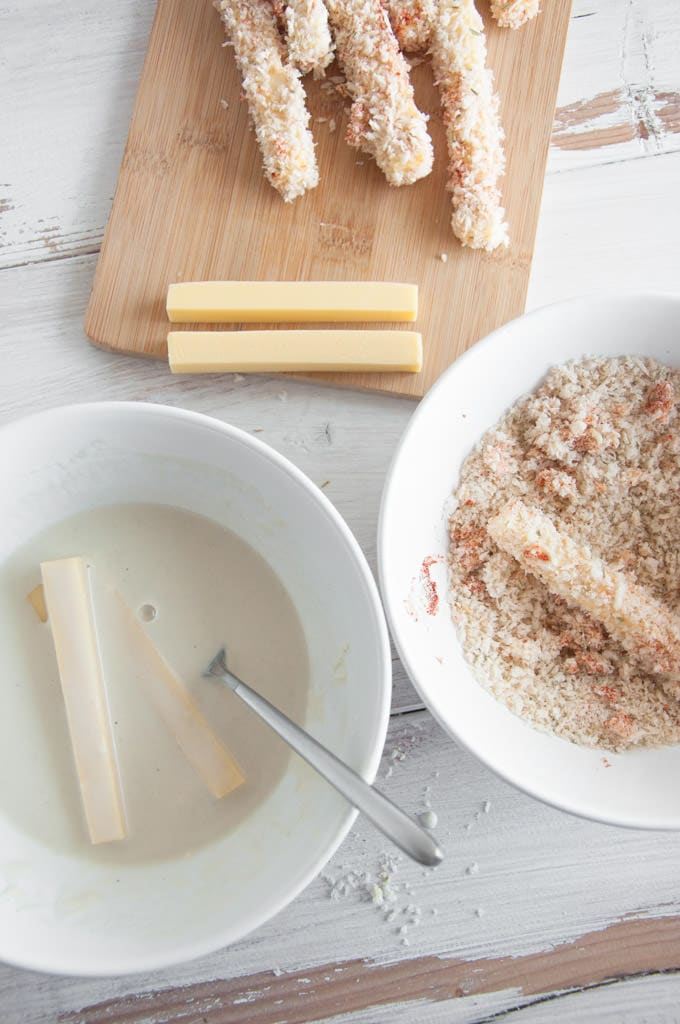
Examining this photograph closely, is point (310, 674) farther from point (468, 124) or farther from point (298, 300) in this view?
point (468, 124)

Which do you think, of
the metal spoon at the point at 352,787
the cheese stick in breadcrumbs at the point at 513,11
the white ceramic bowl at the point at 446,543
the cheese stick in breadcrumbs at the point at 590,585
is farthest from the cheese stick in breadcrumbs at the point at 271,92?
the metal spoon at the point at 352,787

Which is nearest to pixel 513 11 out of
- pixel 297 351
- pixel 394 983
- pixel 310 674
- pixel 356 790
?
pixel 297 351

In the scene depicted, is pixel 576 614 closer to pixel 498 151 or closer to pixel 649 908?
pixel 649 908

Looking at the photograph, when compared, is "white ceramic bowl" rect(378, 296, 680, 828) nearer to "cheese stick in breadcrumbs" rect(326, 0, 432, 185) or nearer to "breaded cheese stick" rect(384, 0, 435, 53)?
"cheese stick in breadcrumbs" rect(326, 0, 432, 185)

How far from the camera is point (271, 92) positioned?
3.60ft

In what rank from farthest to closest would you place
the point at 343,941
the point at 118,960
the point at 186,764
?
1. the point at 343,941
2. the point at 186,764
3. the point at 118,960

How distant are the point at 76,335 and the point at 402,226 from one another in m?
0.47

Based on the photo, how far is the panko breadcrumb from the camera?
0.97 m

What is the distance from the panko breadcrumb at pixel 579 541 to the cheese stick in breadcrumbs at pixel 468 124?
0.25 m

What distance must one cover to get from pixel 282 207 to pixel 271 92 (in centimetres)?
14

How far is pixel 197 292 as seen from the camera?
1105 millimetres

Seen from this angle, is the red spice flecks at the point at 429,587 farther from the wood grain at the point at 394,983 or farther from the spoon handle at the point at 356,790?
the wood grain at the point at 394,983

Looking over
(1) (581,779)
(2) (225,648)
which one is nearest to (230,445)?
(2) (225,648)

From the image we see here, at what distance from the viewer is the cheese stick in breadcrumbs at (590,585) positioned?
3.10 feet
